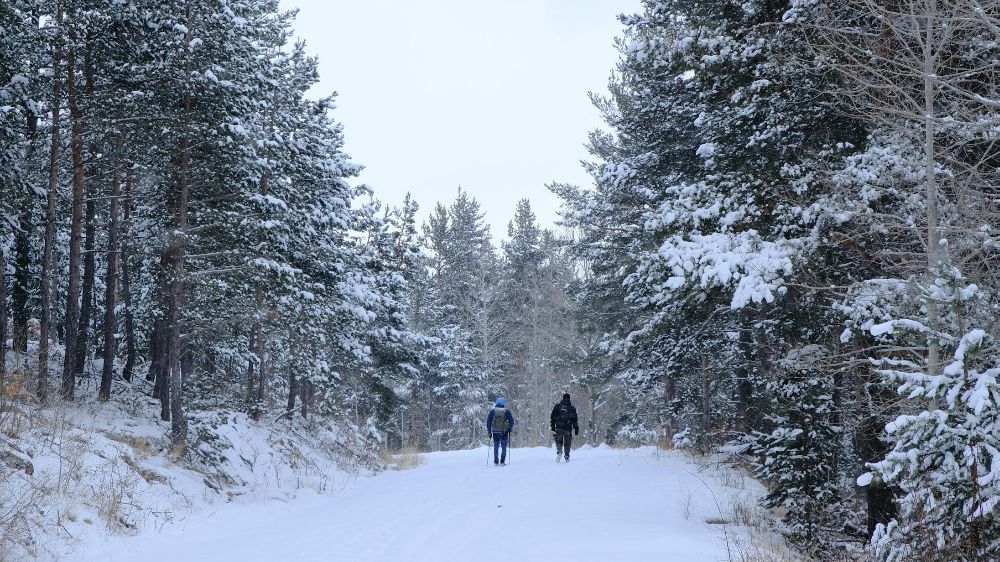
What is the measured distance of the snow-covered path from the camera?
23.8 ft

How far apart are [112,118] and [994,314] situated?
15835 mm

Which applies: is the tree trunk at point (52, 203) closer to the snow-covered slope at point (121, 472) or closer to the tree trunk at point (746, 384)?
the snow-covered slope at point (121, 472)

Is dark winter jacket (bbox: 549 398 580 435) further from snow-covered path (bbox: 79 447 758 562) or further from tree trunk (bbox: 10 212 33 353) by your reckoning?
tree trunk (bbox: 10 212 33 353)

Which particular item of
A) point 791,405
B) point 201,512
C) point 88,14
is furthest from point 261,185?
point 791,405

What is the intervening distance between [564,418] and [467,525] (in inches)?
450

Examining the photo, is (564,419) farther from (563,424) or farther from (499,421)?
(499,421)

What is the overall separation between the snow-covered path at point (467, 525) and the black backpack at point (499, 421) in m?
3.74

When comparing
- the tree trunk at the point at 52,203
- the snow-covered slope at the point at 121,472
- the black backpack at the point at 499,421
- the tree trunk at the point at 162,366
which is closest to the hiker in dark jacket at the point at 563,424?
the black backpack at the point at 499,421

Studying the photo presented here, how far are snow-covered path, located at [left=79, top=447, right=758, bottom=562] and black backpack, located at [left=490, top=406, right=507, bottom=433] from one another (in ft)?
12.3

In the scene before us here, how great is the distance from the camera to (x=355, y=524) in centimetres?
927

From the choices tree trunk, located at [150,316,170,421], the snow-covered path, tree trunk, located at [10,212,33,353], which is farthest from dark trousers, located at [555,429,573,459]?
tree trunk, located at [10,212,33,353]

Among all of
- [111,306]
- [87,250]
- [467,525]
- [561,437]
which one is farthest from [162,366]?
[561,437]

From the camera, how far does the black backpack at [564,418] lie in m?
19.9

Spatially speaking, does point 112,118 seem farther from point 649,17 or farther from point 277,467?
point 649,17
